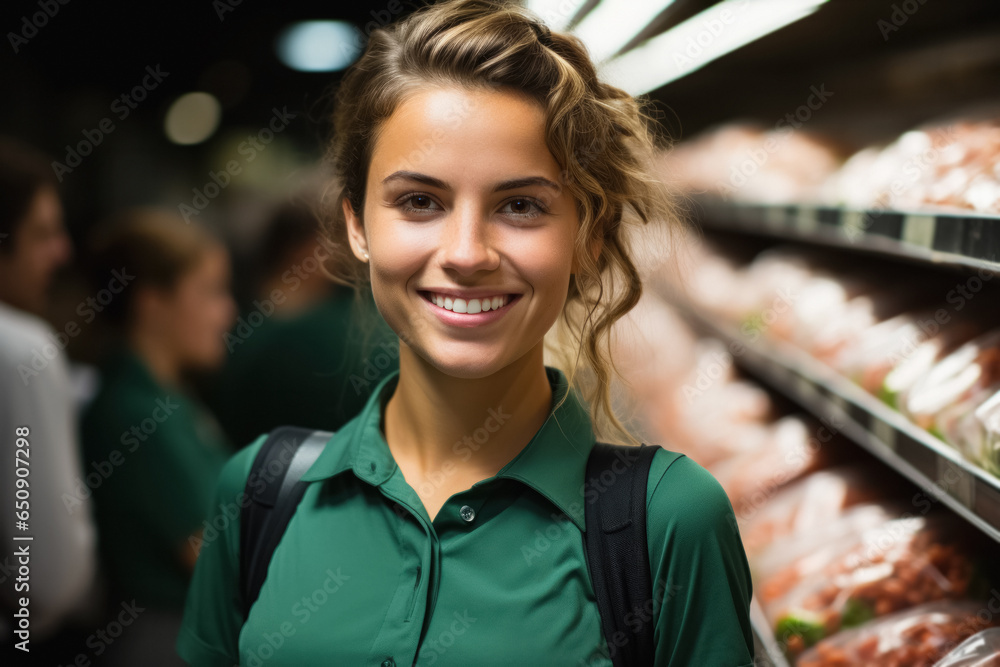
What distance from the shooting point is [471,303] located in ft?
3.17

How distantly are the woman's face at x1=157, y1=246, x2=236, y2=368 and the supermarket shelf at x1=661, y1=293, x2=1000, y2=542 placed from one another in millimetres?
1977

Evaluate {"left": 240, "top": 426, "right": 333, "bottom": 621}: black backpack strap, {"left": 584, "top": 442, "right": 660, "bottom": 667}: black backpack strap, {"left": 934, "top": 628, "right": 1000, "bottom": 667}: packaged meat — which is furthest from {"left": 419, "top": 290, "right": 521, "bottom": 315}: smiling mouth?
{"left": 934, "top": 628, "right": 1000, "bottom": 667}: packaged meat

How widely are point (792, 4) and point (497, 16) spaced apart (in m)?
1.22

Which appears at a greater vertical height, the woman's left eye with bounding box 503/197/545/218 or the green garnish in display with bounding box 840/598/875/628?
the woman's left eye with bounding box 503/197/545/218

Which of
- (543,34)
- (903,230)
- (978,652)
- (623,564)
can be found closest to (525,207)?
(543,34)

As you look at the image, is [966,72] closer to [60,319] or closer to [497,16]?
[497,16]

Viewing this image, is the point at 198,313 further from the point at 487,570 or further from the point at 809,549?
the point at 809,549

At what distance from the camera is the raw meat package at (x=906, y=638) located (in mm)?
1428

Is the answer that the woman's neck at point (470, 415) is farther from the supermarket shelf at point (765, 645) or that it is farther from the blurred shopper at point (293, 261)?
the blurred shopper at point (293, 261)

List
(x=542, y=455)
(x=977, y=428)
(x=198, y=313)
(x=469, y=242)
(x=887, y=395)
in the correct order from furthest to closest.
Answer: (x=198, y=313) → (x=887, y=395) → (x=977, y=428) → (x=542, y=455) → (x=469, y=242)

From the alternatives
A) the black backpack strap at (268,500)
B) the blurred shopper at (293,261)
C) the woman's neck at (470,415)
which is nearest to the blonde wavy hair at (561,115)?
the woman's neck at (470,415)

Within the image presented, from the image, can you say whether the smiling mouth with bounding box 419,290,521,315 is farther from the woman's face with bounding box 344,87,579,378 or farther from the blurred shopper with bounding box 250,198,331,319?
the blurred shopper with bounding box 250,198,331,319

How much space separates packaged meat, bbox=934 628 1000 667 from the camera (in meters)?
1.26

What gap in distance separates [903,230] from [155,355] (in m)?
2.27
